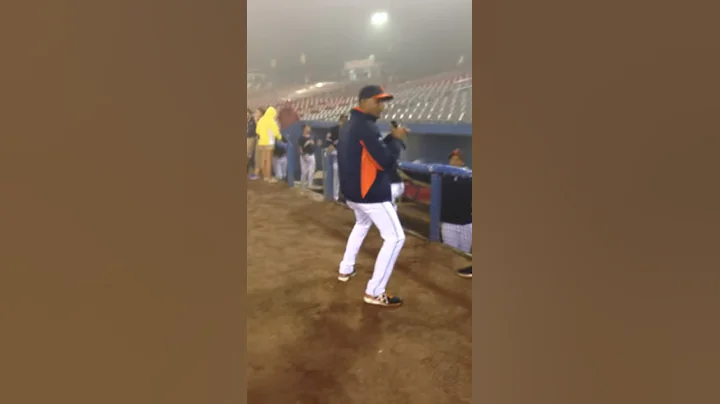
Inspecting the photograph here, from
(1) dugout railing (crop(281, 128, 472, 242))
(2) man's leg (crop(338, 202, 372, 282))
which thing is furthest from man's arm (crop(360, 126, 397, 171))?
(1) dugout railing (crop(281, 128, 472, 242))

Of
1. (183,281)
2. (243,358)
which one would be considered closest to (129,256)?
(183,281)

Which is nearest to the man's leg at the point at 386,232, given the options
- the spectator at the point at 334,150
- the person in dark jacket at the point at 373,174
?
the person in dark jacket at the point at 373,174

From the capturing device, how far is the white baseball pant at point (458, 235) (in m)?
4.01

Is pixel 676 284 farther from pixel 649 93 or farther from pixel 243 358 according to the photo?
pixel 243 358

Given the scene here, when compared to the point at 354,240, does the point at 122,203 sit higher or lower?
higher

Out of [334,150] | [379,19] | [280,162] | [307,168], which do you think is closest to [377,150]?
[379,19]

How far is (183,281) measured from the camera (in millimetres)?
918

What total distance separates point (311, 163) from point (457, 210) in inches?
103

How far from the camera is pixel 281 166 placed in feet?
22.5

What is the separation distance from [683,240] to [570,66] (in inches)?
14.1

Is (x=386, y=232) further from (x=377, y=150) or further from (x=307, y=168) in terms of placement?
(x=307, y=168)

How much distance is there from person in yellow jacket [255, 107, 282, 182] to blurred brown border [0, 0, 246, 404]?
204 inches

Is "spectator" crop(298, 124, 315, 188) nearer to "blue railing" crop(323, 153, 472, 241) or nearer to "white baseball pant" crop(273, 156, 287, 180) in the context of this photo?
"white baseball pant" crop(273, 156, 287, 180)

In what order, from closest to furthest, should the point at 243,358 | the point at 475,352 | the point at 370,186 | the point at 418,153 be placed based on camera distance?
the point at 243,358 → the point at 475,352 → the point at 370,186 → the point at 418,153
